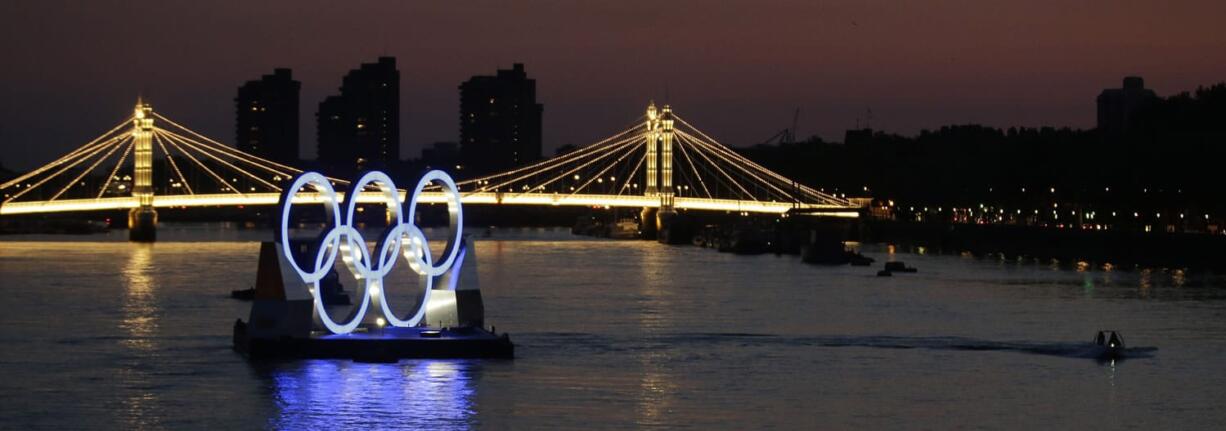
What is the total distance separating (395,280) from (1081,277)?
59.8ft

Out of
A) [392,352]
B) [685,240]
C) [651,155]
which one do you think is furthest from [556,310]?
[651,155]

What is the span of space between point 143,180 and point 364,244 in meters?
70.6

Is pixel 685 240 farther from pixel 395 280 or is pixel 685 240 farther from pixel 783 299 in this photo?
pixel 783 299

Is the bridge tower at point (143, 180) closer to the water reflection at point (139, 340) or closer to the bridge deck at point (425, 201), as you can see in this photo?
the bridge deck at point (425, 201)

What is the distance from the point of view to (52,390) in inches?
956

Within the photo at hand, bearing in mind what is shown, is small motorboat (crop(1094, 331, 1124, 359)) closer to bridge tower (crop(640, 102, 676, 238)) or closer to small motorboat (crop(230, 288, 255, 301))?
small motorboat (crop(230, 288, 255, 301))

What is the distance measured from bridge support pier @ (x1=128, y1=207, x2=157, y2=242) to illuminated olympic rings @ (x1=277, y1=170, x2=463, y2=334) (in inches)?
2586

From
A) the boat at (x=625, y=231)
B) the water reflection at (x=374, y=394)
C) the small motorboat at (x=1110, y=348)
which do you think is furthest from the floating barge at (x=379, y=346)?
the boat at (x=625, y=231)

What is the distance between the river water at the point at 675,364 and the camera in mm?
22156

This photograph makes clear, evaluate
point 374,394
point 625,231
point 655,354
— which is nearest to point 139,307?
point 655,354

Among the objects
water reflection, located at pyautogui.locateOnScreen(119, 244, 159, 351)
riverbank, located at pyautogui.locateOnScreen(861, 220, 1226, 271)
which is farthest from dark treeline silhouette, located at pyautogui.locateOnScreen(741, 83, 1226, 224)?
water reflection, located at pyautogui.locateOnScreen(119, 244, 159, 351)

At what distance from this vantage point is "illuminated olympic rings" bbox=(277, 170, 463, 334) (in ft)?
82.1

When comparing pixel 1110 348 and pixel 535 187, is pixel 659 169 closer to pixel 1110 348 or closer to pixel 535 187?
pixel 535 187

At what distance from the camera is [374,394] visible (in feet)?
75.9
